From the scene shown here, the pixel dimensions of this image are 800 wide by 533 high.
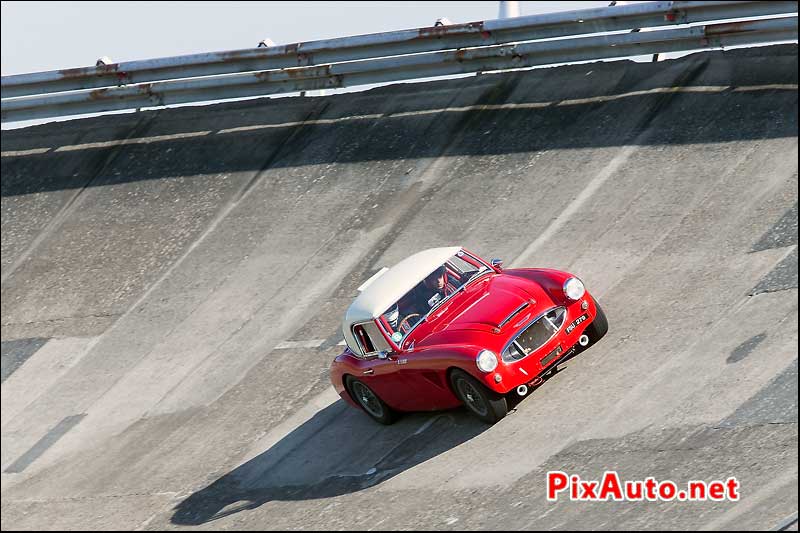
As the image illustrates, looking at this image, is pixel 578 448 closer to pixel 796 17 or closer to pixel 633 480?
pixel 633 480

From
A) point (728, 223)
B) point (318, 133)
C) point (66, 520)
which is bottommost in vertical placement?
point (66, 520)

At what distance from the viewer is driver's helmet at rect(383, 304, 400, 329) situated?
39.4 ft

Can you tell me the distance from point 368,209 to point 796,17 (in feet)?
20.4

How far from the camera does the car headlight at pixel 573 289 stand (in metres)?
11.5

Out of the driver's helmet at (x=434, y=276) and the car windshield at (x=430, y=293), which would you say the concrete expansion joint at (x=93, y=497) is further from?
the driver's helmet at (x=434, y=276)

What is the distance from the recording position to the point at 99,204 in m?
18.2

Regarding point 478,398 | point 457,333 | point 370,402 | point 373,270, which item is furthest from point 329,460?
point 373,270

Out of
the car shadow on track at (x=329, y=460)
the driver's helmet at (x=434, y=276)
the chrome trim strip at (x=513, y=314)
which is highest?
the driver's helmet at (x=434, y=276)

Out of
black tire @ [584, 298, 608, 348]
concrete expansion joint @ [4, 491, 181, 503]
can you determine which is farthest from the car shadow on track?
black tire @ [584, 298, 608, 348]

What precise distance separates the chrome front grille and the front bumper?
39 millimetres

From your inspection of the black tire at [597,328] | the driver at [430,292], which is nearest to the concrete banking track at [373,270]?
the black tire at [597,328]

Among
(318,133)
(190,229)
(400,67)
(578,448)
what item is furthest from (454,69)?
(578,448)

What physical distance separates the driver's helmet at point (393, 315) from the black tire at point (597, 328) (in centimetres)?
193

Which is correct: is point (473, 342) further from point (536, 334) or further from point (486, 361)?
point (536, 334)
